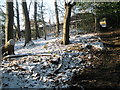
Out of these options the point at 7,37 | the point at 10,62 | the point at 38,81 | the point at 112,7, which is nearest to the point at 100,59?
the point at 38,81

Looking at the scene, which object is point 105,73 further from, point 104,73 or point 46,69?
point 46,69

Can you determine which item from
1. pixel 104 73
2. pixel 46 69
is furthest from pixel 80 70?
pixel 46 69

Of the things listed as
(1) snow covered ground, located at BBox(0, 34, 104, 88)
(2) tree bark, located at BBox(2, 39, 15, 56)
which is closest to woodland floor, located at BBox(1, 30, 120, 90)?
(1) snow covered ground, located at BBox(0, 34, 104, 88)

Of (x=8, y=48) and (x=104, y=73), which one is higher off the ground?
(x=8, y=48)

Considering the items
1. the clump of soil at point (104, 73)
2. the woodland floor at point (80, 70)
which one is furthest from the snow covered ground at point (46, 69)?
the clump of soil at point (104, 73)

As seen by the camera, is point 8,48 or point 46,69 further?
point 8,48

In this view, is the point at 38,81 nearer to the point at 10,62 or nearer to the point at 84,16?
the point at 10,62

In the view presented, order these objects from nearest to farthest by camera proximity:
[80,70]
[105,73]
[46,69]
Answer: [105,73] < [80,70] < [46,69]

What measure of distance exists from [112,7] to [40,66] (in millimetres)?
7866

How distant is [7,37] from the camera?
698 centimetres

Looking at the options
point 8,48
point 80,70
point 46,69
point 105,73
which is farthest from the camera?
point 8,48

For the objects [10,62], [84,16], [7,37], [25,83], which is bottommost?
[25,83]

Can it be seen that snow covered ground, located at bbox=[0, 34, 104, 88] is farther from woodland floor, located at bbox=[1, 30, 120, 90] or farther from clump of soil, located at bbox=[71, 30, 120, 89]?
clump of soil, located at bbox=[71, 30, 120, 89]

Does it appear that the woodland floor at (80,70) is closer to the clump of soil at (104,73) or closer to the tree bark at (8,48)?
the clump of soil at (104,73)
